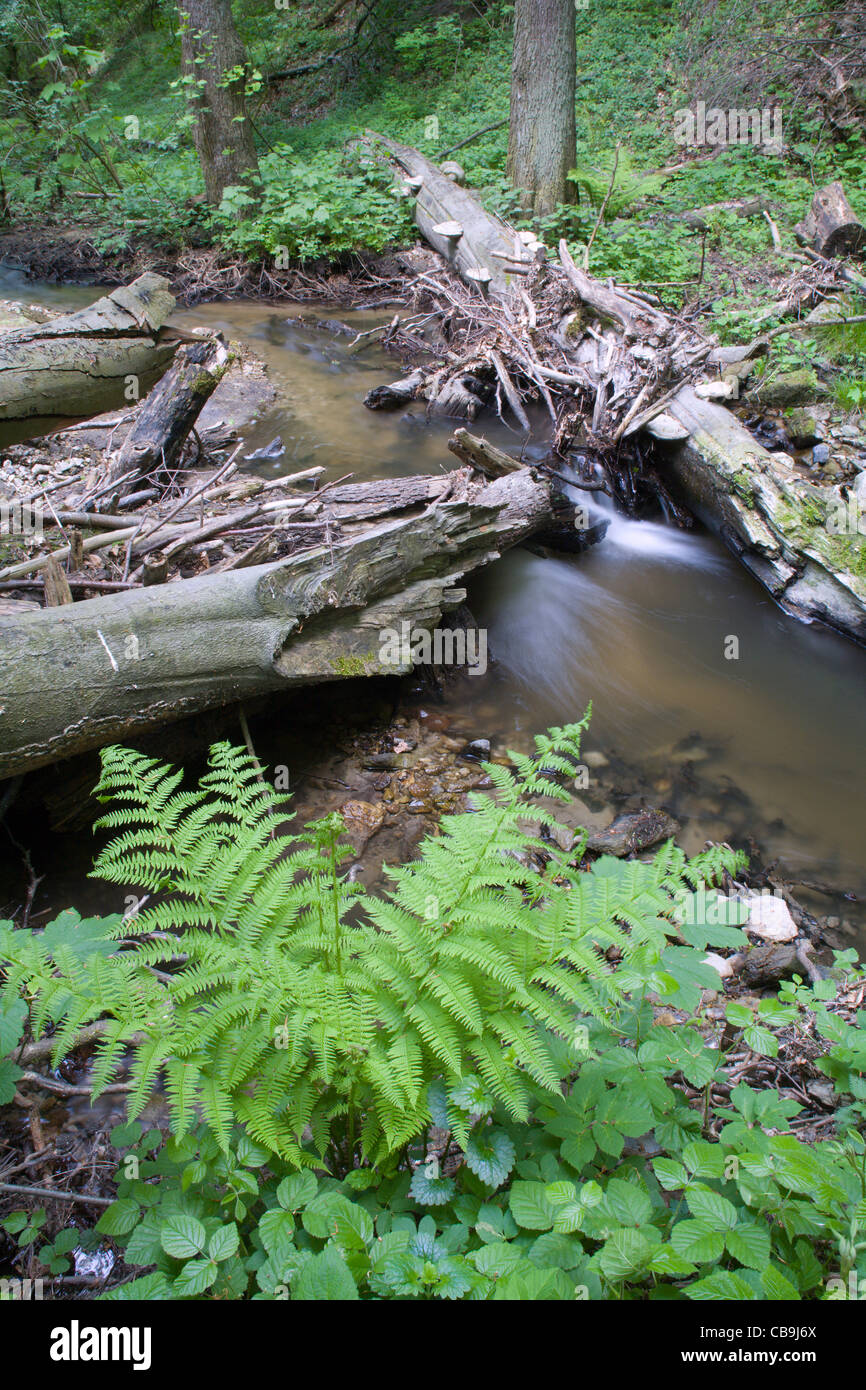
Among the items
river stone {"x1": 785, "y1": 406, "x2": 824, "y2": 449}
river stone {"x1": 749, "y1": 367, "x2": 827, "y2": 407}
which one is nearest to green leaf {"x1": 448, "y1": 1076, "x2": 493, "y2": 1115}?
river stone {"x1": 785, "y1": 406, "x2": 824, "y2": 449}

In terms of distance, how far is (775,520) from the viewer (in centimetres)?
586

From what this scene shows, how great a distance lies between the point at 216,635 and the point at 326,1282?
281 centimetres

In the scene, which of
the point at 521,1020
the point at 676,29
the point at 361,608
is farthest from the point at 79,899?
the point at 676,29

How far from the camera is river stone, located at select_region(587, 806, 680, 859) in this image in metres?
4.17

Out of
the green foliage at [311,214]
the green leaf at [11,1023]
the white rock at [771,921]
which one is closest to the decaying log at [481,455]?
the white rock at [771,921]

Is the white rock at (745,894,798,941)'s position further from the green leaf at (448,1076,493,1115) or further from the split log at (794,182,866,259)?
the split log at (794,182,866,259)

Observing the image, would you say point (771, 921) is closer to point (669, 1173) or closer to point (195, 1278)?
point (669, 1173)

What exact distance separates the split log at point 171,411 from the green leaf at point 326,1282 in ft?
17.3

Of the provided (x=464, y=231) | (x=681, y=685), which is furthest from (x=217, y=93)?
(x=681, y=685)

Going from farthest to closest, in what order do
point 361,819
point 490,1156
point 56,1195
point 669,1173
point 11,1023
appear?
point 361,819 → point 56,1195 → point 11,1023 → point 490,1156 → point 669,1173

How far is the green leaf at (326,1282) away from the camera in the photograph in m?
1.36

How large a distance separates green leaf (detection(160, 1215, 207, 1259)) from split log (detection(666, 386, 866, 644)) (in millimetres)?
5707

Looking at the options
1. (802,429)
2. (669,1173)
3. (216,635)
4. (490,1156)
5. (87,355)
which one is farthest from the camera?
(802,429)

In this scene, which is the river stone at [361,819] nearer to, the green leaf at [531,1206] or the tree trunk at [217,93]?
the green leaf at [531,1206]
